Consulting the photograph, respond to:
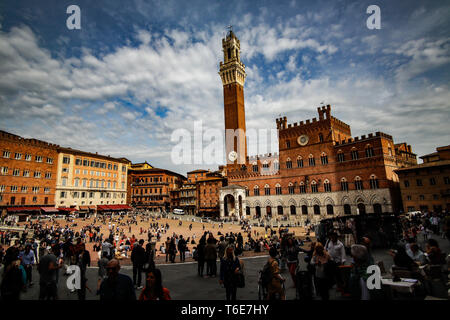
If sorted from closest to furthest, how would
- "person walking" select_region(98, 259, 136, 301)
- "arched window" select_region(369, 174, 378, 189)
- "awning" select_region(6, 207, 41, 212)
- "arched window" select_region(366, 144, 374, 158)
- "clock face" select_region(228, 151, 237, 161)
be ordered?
"person walking" select_region(98, 259, 136, 301) < "arched window" select_region(369, 174, 378, 189) < "arched window" select_region(366, 144, 374, 158) < "awning" select_region(6, 207, 41, 212) < "clock face" select_region(228, 151, 237, 161)

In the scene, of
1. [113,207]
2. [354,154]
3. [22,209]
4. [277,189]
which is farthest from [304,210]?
[22,209]

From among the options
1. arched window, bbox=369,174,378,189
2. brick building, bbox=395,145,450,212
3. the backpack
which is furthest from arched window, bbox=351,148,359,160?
the backpack

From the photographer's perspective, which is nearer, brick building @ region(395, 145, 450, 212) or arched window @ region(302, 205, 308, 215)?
brick building @ region(395, 145, 450, 212)

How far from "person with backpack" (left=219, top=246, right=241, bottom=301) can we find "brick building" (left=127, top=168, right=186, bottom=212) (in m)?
62.5

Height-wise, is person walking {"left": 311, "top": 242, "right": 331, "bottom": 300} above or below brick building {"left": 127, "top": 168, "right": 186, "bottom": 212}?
below

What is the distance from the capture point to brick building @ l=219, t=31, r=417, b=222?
35812mm

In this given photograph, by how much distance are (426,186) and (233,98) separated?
4018 cm

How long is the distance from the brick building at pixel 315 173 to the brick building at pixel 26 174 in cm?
3349

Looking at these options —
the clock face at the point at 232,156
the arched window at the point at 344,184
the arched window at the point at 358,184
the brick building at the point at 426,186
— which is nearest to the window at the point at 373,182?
the arched window at the point at 358,184

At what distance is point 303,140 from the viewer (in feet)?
144

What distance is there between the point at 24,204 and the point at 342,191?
54168 millimetres

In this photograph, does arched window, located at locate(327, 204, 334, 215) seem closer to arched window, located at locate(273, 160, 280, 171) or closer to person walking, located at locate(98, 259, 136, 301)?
arched window, located at locate(273, 160, 280, 171)

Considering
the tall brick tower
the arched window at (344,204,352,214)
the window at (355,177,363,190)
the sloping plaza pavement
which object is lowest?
the sloping plaza pavement
